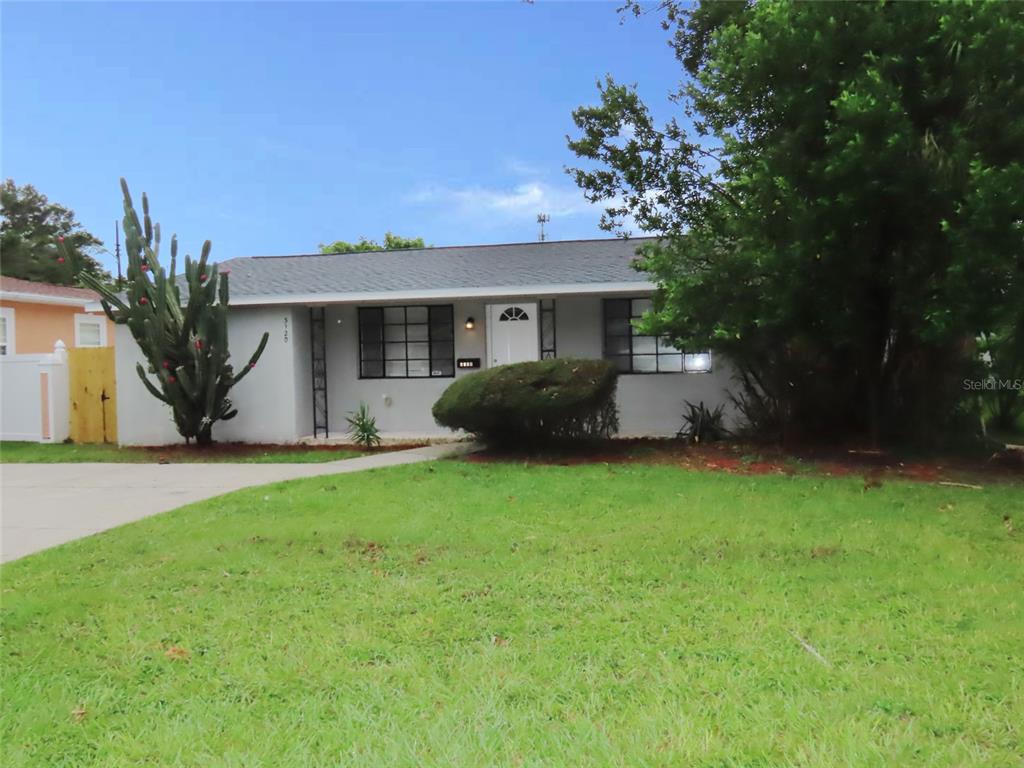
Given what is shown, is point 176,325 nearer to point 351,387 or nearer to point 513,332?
point 351,387

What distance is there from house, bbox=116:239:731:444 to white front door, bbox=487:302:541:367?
0.06ft

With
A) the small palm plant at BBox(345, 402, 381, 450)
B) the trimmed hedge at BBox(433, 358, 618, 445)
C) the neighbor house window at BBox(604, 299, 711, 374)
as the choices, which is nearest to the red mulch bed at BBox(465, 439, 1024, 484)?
the trimmed hedge at BBox(433, 358, 618, 445)

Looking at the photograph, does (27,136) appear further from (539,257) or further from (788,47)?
(788,47)

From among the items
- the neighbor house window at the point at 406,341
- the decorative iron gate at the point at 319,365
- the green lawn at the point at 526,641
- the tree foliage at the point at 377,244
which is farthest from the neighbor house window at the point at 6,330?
the tree foliage at the point at 377,244

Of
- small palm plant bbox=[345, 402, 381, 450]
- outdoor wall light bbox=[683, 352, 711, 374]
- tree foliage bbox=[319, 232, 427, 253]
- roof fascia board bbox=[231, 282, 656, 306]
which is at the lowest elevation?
small palm plant bbox=[345, 402, 381, 450]

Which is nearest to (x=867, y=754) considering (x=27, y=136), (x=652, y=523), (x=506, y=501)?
(x=652, y=523)

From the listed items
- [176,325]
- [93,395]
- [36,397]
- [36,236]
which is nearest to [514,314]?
[176,325]

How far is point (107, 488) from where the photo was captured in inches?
326

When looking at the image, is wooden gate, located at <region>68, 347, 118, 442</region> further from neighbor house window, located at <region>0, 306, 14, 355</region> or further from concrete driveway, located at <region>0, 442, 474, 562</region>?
neighbor house window, located at <region>0, 306, 14, 355</region>

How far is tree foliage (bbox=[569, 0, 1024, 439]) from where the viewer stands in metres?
6.96

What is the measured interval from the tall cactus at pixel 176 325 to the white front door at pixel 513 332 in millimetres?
3909

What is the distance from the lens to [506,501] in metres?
6.83

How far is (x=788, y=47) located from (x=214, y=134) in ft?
48.2

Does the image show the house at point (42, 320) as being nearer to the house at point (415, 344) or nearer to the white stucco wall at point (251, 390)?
the white stucco wall at point (251, 390)
